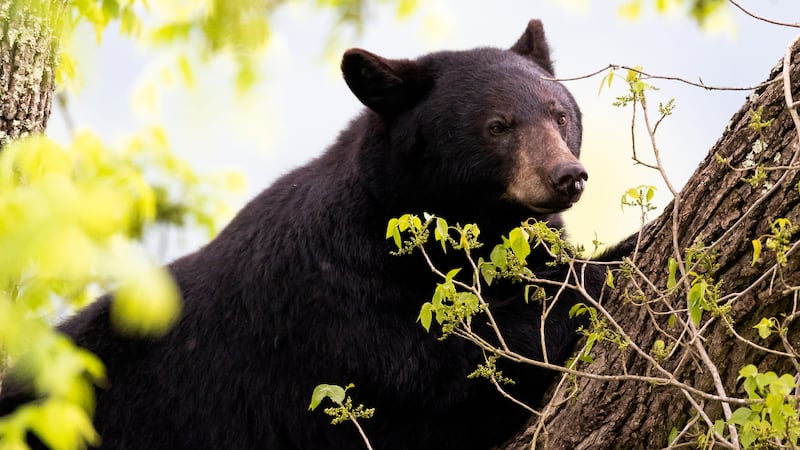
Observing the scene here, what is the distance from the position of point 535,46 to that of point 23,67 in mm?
2357

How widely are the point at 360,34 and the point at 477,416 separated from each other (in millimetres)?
1805

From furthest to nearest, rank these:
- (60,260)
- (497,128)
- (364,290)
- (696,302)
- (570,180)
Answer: (497,128) → (364,290) → (570,180) → (696,302) → (60,260)

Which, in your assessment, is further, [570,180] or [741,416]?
[570,180]

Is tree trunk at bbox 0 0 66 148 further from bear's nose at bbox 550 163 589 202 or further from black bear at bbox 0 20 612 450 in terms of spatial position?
bear's nose at bbox 550 163 589 202

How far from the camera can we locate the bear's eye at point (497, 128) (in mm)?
4590

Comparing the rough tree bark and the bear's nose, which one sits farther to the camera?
the bear's nose

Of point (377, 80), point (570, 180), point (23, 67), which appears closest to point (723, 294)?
point (570, 180)

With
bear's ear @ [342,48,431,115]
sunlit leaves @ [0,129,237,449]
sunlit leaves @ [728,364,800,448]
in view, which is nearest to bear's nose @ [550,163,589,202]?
bear's ear @ [342,48,431,115]

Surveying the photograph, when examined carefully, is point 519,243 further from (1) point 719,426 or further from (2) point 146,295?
(2) point 146,295

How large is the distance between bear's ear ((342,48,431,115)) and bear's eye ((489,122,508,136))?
0.38 metres

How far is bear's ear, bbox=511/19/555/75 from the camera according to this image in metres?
5.08

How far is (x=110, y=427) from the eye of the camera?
4594mm

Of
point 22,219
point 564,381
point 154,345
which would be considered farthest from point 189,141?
point 154,345

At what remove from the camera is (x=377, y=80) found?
4617mm
